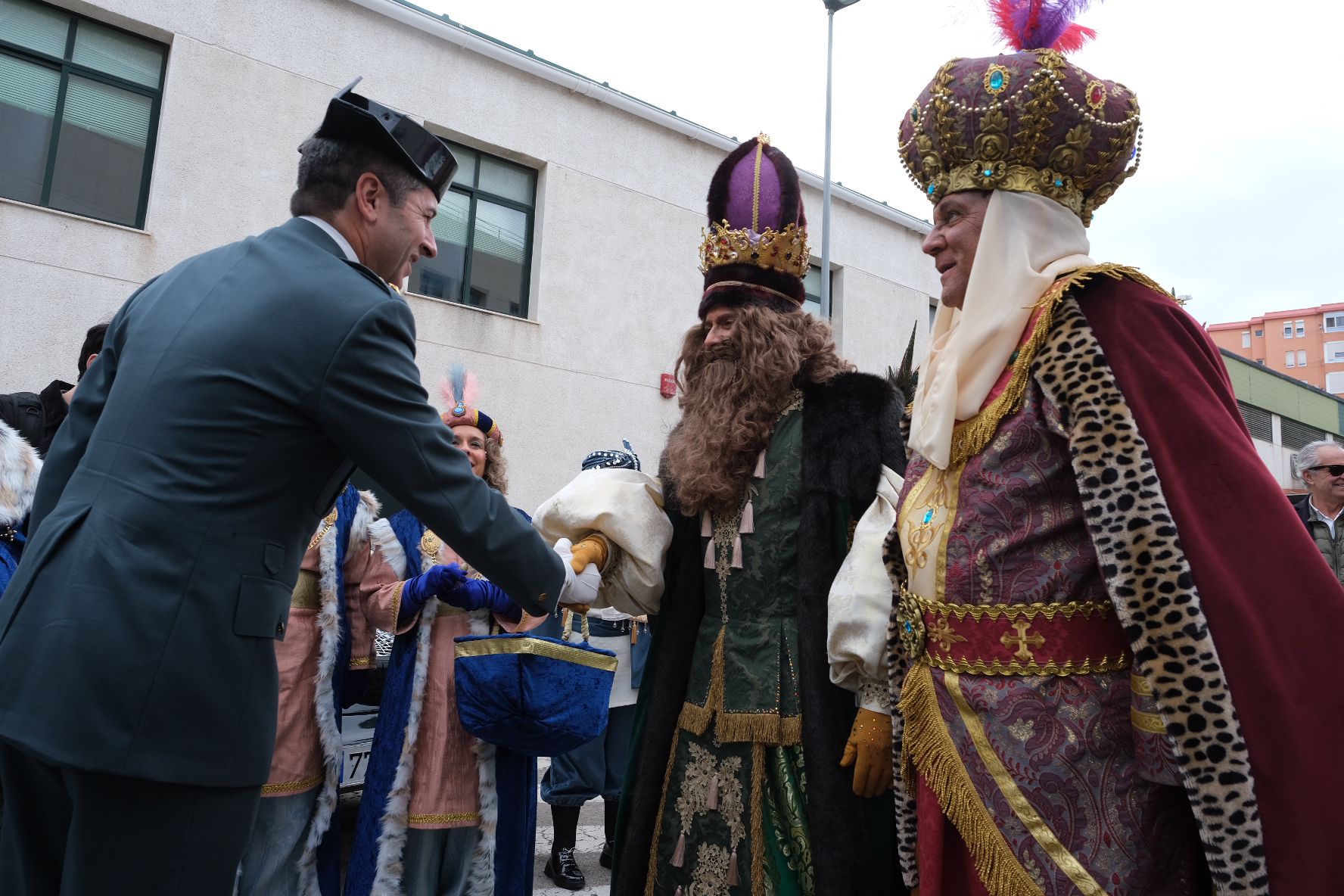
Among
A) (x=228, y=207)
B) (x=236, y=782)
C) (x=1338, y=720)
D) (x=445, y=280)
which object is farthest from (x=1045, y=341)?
(x=445, y=280)

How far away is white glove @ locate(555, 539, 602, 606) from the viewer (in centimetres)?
244

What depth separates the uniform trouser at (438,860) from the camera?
3504 mm

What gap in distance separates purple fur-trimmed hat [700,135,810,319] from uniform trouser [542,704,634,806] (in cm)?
257

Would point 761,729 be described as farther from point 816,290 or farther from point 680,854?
point 816,290

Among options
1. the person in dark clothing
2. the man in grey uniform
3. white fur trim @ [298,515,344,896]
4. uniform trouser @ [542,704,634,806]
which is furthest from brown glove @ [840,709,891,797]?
the person in dark clothing

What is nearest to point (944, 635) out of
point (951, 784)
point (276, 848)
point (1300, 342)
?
point (951, 784)

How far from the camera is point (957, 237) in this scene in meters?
2.16

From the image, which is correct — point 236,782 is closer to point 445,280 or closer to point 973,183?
point 973,183

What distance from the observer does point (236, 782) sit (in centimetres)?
172

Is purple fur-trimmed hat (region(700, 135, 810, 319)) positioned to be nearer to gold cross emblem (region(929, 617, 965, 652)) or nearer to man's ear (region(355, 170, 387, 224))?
man's ear (region(355, 170, 387, 224))

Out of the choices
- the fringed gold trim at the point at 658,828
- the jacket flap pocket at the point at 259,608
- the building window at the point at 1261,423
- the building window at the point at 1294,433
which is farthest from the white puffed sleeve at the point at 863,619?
the building window at the point at 1294,433

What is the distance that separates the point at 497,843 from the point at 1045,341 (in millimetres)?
2831

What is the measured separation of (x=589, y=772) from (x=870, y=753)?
2980mm

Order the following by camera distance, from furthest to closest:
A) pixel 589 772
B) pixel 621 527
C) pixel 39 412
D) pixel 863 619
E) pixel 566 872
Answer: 1. pixel 589 772
2. pixel 566 872
3. pixel 39 412
4. pixel 621 527
5. pixel 863 619
